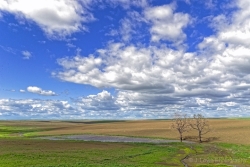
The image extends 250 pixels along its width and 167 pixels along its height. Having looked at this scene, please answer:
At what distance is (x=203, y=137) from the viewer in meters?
122

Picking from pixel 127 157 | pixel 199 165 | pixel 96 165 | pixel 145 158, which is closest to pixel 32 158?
pixel 96 165

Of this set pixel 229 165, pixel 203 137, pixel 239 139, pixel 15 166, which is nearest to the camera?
pixel 15 166

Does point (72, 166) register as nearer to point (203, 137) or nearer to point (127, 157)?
point (127, 157)

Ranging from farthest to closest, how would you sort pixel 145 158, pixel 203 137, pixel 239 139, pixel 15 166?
pixel 203 137, pixel 239 139, pixel 145 158, pixel 15 166

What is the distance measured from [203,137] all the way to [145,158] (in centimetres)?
6690

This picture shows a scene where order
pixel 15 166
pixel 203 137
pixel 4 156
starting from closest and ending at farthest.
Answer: pixel 15 166 → pixel 4 156 → pixel 203 137

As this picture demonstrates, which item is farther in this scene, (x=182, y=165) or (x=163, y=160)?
(x=163, y=160)

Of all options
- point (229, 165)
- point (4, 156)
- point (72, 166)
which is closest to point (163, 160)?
point (229, 165)

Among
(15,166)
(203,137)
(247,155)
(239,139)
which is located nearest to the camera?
(15,166)

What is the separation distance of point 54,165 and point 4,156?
17989 millimetres

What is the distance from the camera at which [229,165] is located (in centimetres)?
5547

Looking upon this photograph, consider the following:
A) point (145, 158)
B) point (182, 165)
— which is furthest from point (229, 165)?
point (145, 158)

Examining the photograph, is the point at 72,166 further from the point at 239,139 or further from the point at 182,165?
the point at 239,139

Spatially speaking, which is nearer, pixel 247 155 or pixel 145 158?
pixel 145 158
